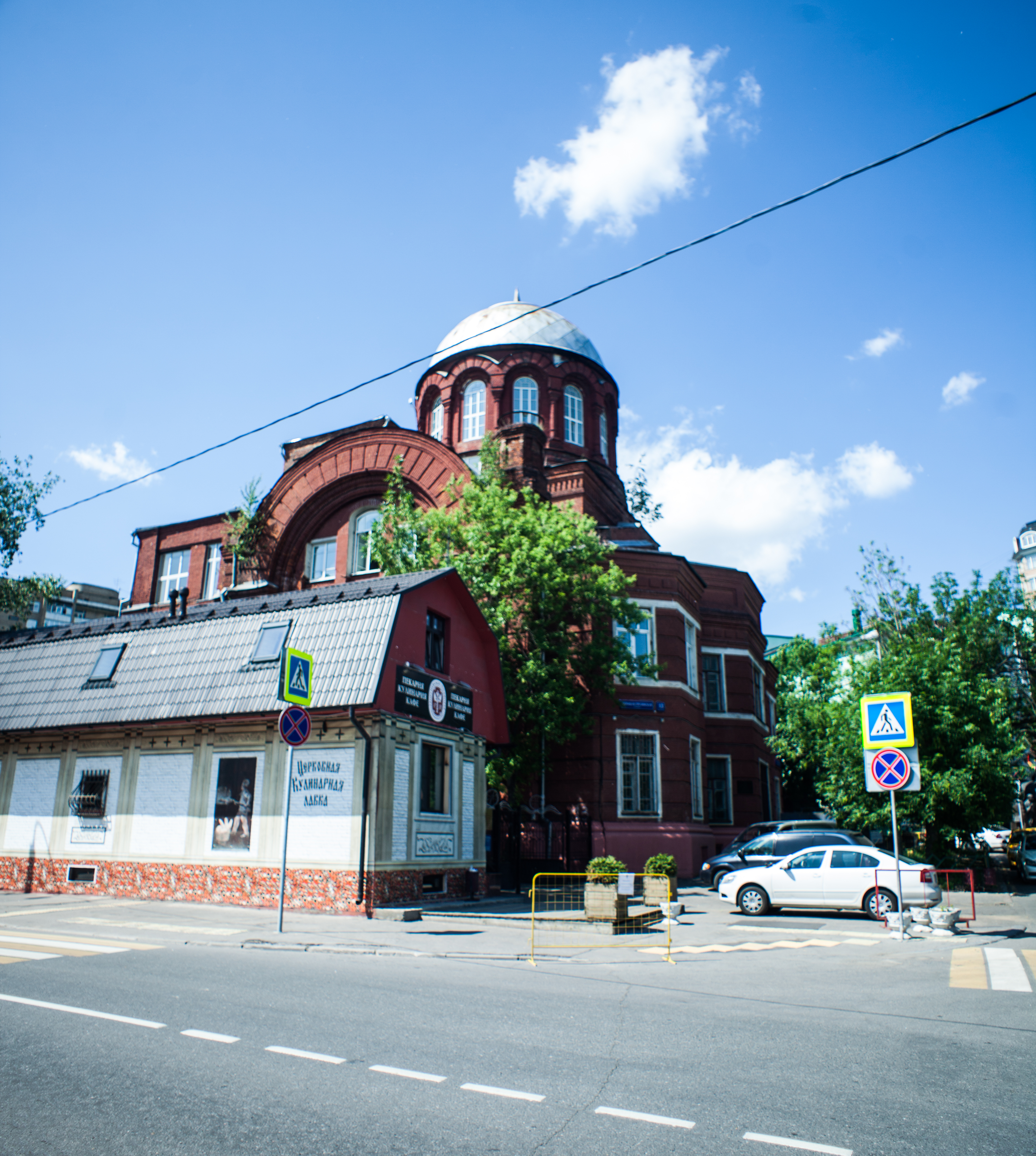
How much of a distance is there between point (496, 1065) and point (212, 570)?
34.8m

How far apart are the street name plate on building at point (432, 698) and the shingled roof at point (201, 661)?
1.12 metres

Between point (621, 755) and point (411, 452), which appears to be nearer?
point (621, 755)

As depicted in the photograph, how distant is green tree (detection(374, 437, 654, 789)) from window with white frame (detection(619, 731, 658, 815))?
1787 mm

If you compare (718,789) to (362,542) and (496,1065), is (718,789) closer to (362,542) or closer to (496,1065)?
(362,542)

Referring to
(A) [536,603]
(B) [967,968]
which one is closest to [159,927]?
(B) [967,968]

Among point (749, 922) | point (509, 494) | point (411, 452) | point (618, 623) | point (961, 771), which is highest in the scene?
point (411, 452)

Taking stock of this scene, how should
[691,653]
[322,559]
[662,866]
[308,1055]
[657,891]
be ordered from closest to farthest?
1. [308,1055]
2. [657,891]
3. [662,866]
4. [691,653]
5. [322,559]

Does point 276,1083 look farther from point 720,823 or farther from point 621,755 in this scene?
point 720,823

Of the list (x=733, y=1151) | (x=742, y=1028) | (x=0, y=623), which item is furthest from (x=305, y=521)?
(x=733, y=1151)

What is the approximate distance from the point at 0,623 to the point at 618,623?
3777 centimetres

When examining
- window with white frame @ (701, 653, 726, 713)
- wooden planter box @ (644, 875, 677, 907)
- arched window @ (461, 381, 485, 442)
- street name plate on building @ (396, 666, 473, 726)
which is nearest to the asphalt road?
street name plate on building @ (396, 666, 473, 726)

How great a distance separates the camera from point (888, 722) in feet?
48.8

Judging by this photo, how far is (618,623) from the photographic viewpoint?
27.0m

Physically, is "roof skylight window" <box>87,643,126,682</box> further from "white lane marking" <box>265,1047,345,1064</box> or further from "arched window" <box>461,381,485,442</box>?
"arched window" <box>461,381,485,442</box>
